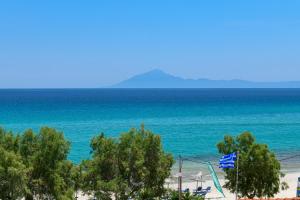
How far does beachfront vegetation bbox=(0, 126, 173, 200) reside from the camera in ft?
89.8

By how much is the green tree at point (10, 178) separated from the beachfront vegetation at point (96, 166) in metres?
0.60

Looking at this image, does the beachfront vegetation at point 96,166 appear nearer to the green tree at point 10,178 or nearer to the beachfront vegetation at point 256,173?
the green tree at point 10,178

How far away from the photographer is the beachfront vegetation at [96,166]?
2736cm

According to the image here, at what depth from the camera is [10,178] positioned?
25.5m

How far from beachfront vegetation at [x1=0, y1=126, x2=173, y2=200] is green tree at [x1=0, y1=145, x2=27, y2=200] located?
1.98 ft

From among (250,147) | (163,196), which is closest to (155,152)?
(163,196)

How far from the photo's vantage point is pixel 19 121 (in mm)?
107000

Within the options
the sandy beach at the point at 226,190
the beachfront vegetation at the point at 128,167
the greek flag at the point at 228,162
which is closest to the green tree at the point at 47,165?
the beachfront vegetation at the point at 128,167

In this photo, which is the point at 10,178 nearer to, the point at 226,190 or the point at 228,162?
the point at 228,162

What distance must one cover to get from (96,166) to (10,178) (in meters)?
4.67

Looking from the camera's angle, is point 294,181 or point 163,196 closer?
point 163,196

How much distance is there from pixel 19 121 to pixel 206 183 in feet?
220

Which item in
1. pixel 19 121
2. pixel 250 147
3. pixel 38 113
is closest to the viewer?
pixel 250 147

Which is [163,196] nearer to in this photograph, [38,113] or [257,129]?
[257,129]
